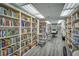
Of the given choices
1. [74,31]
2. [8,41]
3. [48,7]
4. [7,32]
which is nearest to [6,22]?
[7,32]

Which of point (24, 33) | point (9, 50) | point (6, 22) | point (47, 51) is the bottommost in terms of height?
point (47, 51)

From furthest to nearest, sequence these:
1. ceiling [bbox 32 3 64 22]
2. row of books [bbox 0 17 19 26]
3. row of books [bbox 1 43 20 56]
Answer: ceiling [bbox 32 3 64 22] < row of books [bbox 1 43 20 56] < row of books [bbox 0 17 19 26]

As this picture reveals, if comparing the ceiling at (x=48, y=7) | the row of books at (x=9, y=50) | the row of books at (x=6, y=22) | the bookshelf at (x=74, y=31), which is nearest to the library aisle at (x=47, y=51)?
the bookshelf at (x=74, y=31)

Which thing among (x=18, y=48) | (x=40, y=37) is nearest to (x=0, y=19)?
(x=18, y=48)

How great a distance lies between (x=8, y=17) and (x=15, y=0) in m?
0.62

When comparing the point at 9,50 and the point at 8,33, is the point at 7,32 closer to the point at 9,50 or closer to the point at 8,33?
the point at 8,33

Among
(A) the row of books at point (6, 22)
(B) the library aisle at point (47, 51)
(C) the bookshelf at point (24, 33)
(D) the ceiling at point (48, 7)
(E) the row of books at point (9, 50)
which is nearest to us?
(A) the row of books at point (6, 22)

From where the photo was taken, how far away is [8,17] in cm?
259

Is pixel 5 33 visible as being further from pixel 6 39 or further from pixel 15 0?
pixel 15 0

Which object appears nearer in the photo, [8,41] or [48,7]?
[8,41]

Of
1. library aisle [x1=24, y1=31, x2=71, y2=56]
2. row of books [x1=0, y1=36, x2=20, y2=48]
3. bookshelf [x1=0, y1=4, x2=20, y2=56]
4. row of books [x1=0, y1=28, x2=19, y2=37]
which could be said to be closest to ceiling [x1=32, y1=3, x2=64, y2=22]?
bookshelf [x1=0, y1=4, x2=20, y2=56]

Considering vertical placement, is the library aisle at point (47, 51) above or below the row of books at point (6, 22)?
below

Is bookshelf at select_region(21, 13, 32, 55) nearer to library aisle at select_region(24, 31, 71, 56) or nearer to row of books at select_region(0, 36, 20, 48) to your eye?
library aisle at select_region(24, 31, 71, 56)

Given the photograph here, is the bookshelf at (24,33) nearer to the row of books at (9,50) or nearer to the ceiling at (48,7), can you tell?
the row of books at (9,50)
